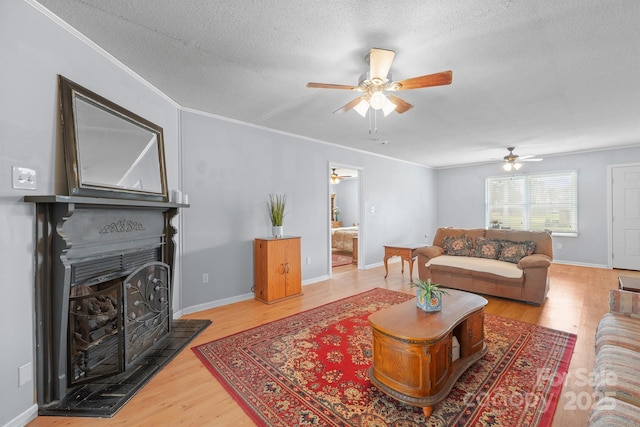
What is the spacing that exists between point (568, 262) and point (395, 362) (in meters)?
6.80

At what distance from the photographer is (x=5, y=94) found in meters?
1.54

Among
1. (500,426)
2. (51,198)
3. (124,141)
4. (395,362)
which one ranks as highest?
(124,141)

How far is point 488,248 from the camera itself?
4.34 metres

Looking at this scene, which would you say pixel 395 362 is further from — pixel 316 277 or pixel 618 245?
pixel 618 245

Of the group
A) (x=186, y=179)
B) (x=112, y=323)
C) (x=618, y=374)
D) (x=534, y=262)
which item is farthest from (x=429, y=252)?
(x=112, y=323)

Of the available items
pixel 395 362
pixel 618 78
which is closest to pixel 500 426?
pixel 395 362

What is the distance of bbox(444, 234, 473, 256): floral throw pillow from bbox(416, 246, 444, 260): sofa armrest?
0.13 metres

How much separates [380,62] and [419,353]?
2.00m

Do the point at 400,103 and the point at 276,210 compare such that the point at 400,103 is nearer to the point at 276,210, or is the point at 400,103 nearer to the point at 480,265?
the point at 276,210

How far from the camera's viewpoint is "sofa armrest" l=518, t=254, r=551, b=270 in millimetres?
3549

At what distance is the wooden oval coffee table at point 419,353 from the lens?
1701 millimetres

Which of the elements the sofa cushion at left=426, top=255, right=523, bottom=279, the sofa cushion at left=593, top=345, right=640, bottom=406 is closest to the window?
the sofa cushion at left=426, top=255, right=523, bottom=279

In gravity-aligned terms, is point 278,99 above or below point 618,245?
above

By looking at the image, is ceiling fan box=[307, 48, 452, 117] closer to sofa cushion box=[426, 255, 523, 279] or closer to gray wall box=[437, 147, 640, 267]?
sofa cushion box=[426, 255, 523, 279]
